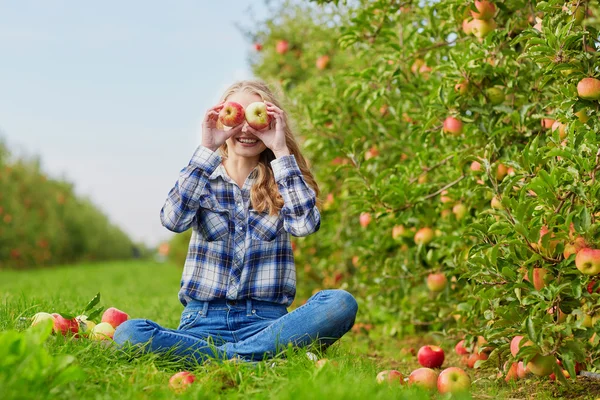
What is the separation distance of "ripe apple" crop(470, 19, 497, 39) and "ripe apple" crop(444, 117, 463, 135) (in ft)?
1.42

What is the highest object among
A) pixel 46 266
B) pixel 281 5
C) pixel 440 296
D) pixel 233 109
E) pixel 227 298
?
pixel 281 5

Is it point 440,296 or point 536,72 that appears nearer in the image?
point 536,72

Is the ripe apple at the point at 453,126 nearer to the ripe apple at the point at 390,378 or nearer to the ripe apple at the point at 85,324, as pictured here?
the ripe apple at the point at 390,378

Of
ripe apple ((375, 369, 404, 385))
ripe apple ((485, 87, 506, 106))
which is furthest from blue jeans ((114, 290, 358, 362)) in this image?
ripe apple ((485, 87, 506, 106))

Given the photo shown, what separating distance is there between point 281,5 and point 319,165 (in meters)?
3.45

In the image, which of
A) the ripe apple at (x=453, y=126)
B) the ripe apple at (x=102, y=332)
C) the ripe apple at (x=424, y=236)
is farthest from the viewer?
the ripe apple at (x=424, y=236)

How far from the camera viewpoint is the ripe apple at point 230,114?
2912 mm

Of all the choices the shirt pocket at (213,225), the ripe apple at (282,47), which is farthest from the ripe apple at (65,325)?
the ripe apple at (282,47)

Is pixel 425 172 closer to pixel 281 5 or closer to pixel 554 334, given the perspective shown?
pixel 554 334

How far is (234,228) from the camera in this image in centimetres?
296

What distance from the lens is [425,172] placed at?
11.5 feet

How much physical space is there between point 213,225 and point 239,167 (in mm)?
325

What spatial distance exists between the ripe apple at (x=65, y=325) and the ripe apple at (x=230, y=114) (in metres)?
1.08

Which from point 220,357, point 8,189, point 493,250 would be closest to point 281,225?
point 220,357
